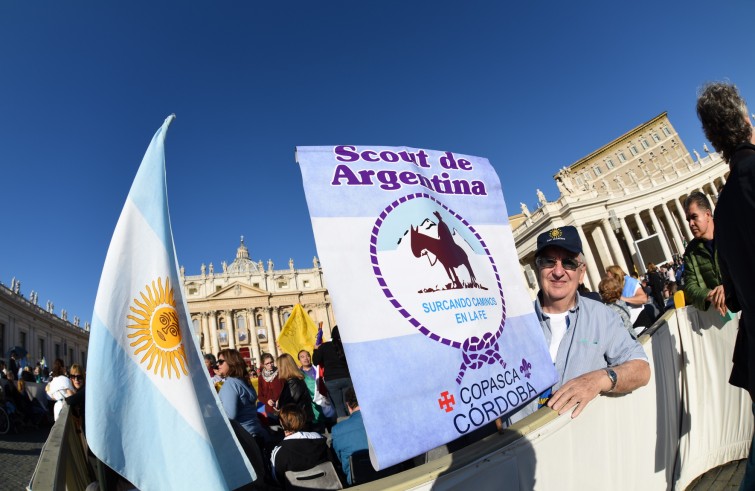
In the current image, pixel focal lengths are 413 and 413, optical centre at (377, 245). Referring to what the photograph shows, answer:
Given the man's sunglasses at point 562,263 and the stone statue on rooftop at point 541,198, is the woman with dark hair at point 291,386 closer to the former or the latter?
the man's sunglasses at point 562,263

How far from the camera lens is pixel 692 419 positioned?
3182mm

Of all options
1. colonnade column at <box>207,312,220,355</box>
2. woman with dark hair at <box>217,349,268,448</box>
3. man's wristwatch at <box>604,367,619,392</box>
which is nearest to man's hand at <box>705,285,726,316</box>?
man's wristwatch at <box>604,367,619,392</box>

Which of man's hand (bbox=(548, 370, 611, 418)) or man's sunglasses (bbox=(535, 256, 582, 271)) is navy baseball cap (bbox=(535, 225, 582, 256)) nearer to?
man's sunglasses (bbox=(535, 256, 582, 271))

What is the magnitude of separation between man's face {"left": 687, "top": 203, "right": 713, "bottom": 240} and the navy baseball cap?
177cm

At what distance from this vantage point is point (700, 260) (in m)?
3.51

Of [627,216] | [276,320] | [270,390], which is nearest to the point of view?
[270,390]

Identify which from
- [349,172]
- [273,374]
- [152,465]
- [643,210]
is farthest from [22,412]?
[643,210]

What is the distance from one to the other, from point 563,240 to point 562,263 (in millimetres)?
128

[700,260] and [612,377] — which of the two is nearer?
[612,377]

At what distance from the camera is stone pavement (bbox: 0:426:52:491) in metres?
5.30

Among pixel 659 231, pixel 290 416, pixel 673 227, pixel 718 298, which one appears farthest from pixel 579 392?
pixel 673 227

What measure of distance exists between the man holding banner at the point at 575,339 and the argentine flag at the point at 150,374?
143cm

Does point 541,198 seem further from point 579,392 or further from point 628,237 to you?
point 579,392

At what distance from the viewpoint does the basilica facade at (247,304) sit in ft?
195
